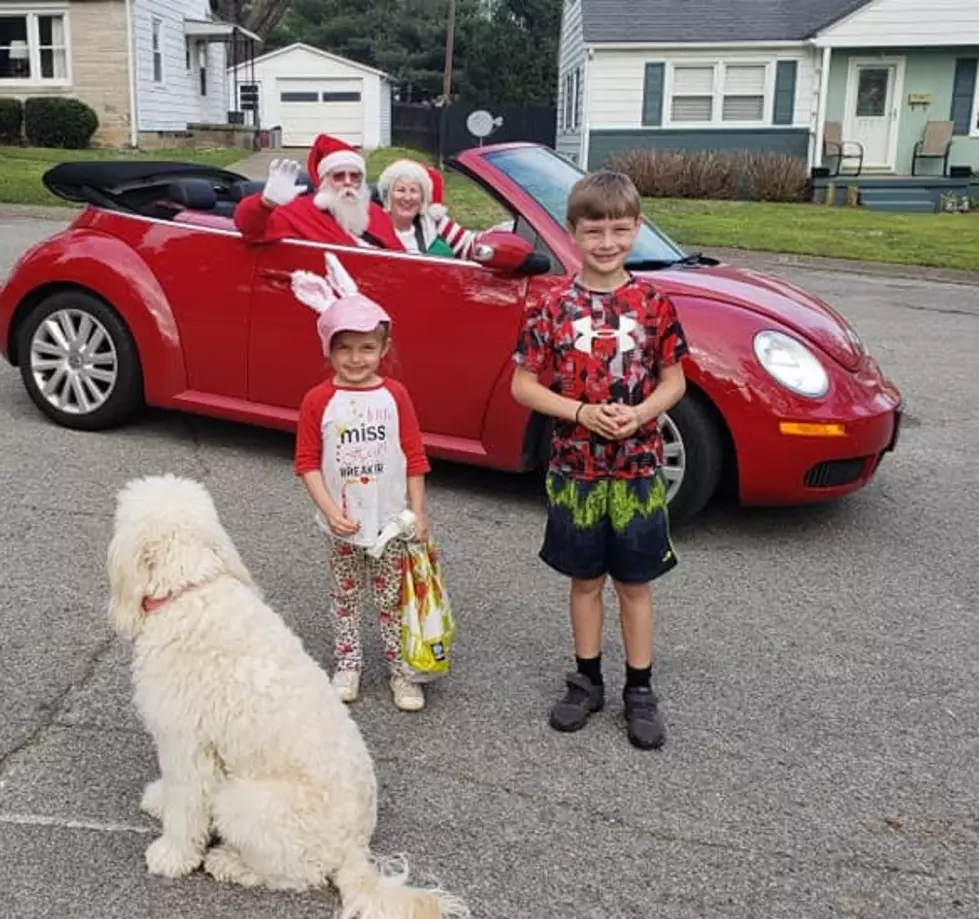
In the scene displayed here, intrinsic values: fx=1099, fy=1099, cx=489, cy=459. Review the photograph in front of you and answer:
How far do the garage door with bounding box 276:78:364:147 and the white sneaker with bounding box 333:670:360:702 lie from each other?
41106 millimetres

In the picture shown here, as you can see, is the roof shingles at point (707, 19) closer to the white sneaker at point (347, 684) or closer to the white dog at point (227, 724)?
the white sneaker at point (347, 684)

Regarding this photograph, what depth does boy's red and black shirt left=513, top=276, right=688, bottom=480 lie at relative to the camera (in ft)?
10.4

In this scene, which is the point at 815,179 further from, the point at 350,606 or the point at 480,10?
the point at 480,10

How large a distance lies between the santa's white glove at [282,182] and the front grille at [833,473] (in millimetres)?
2632

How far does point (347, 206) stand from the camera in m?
5.34

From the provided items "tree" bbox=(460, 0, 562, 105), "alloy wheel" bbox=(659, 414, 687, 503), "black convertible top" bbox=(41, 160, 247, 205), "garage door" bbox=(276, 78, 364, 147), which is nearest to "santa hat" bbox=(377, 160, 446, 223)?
"black convertible top" bbox=(41, 160, 247, 205)

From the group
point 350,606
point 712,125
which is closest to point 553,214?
point 350,606

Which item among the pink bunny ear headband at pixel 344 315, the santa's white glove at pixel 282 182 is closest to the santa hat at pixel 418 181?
the santa's white glove at pixel 282 182

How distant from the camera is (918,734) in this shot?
339 cm

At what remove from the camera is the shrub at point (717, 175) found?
22.7m

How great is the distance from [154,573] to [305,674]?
43 cm

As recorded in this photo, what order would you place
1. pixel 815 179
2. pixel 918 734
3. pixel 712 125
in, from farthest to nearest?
pixel 712 125
pixel 815 179
pixel 918 734

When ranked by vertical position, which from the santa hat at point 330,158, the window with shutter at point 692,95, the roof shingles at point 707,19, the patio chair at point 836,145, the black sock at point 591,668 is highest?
the roof shingles at point 707,19

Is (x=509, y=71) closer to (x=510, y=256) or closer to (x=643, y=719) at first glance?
(x=510, y=256)
